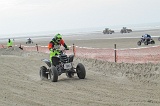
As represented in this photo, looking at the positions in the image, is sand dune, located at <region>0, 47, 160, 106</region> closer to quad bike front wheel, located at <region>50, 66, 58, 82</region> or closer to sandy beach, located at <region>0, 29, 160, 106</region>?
sandy beach, located at <region>0, 29, 160, 106</region>

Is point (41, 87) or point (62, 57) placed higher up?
point (62, 57)

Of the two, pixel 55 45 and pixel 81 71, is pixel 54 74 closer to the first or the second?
pixel 81 71

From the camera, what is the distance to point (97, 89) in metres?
9.88

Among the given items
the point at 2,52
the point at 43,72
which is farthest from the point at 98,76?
the point at 2,52

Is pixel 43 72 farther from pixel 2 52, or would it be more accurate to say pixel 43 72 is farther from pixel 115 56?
pixel 2 52

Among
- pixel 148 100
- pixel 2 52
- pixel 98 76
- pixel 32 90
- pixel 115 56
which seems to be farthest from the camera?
pixel 2 52

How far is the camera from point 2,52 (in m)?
29.6

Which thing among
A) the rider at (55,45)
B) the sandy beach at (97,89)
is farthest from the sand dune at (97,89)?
the rider at (55,45)

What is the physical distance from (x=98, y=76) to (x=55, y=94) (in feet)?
12.8

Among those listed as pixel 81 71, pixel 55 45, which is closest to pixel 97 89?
pixel 81 71

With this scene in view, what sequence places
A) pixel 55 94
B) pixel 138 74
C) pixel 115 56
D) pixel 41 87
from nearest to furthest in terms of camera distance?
pixel 55 94 < pixel 41 87 < pixel 138 74 < pixel 115 56

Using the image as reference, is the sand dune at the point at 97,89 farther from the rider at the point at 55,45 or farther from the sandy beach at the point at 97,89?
the rider at the point at 55,45

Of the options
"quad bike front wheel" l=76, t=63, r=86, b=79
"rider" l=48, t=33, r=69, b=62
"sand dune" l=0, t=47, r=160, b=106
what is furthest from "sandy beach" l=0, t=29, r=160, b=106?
"rider" l=48, t=33, r=69, b=62

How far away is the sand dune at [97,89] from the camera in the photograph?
805 cm
